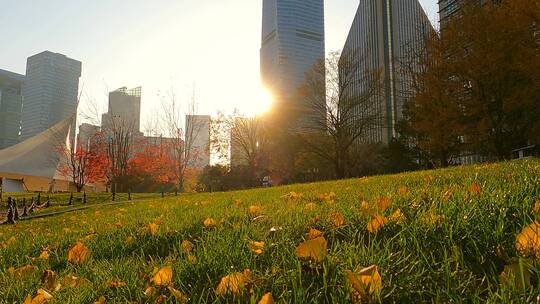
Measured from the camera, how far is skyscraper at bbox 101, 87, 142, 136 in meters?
31.5

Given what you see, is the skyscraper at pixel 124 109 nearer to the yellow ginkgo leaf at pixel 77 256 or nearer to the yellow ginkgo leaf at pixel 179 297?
the yellow ginkgo leaf at pixel 77 256

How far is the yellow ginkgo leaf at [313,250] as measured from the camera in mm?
1240

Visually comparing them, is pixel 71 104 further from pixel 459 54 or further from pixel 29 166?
pixel 459 54

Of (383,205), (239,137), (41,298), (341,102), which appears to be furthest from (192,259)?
(239,137)

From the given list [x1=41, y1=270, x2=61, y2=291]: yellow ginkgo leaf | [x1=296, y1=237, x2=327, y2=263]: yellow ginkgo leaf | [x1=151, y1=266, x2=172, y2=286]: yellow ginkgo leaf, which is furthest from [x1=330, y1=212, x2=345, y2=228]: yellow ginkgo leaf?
[x1=41, y1=270, x2=61, y2=291]: yellow ginkgo leaf

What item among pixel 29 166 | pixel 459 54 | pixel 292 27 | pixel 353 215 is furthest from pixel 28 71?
pixel 353 215

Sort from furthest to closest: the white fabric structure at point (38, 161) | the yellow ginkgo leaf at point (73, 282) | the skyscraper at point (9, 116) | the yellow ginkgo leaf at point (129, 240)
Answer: the skyscraper at point (9, 116)
the white fabric structure at point (38, 161)
the yellow ginkgo leaf at point (129, 240)
the yellow ginkgo leaf at point (73, 282)

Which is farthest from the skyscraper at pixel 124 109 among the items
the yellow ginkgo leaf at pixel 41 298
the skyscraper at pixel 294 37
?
the skyscraper at pixel 294 37

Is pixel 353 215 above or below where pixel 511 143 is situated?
below

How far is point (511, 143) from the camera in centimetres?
1844

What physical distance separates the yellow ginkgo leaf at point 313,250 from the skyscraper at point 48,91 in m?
86.3

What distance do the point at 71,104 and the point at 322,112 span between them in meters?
79.3

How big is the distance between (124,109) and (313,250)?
49.7 metres

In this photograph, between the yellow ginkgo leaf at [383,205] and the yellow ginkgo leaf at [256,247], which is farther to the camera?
the yellow ginkgo leaf at [383,205]
